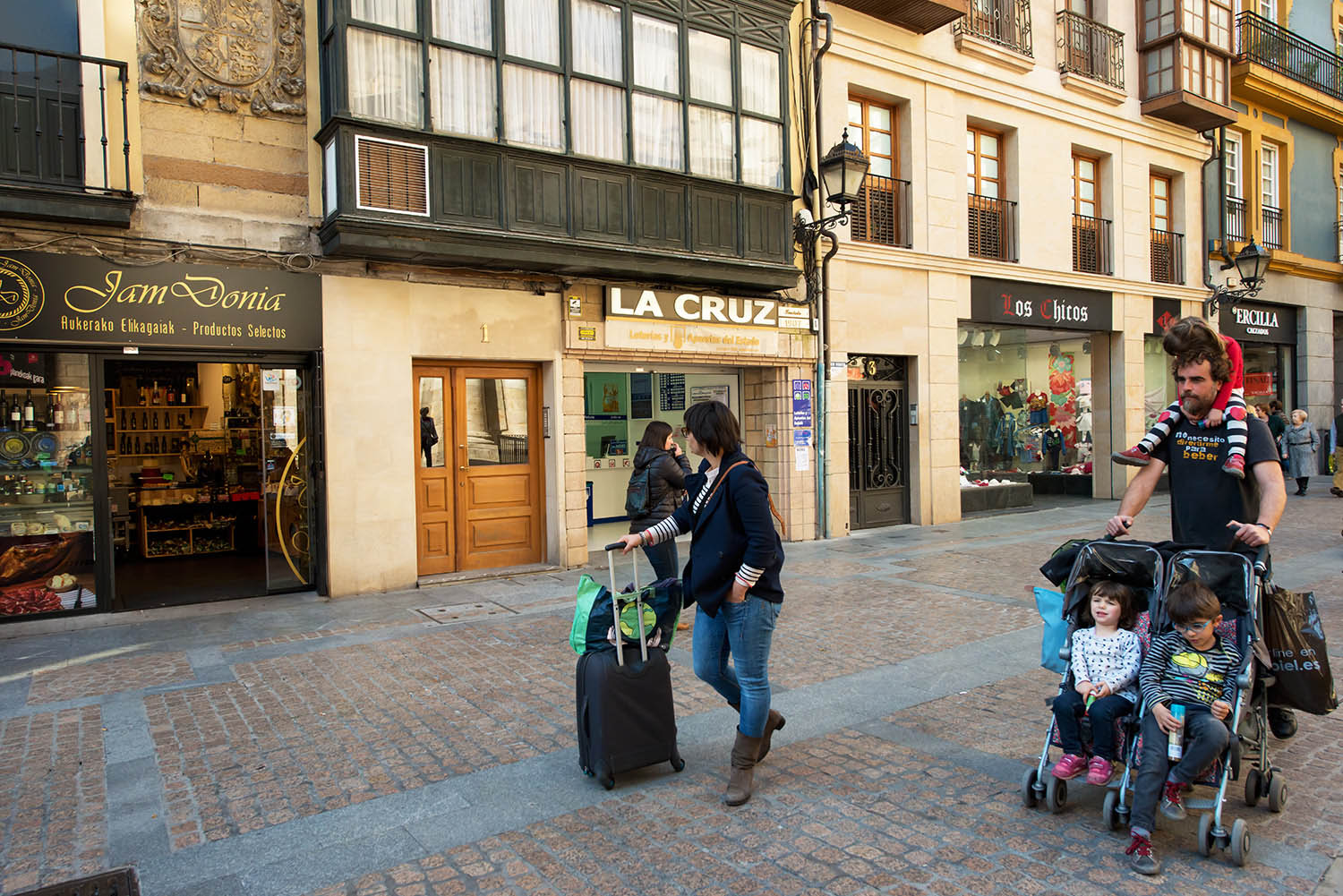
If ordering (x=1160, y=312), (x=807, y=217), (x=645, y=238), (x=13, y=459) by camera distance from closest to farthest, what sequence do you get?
(x=13, y=459) < (x=645, y=238) < (x=807, y=217) < (x=1160, y=312)

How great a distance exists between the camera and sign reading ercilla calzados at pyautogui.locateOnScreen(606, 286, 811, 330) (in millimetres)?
11305

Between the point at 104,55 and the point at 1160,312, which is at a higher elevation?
the point at 104,55

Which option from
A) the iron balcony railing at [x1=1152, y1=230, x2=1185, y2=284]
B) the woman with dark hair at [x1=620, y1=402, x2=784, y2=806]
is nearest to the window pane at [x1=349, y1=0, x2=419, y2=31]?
the woman with dark hair at [x1=620, y1=402, x2=784, y2=806]

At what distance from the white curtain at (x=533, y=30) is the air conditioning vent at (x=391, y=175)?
1.75m

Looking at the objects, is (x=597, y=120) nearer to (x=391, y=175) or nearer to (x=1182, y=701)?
(x=391, y=175)

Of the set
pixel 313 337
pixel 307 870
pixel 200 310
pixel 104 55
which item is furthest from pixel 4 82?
pixel 307 870

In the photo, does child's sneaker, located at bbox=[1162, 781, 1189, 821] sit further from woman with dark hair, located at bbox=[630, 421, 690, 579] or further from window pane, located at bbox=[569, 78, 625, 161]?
window pane, located at bbox=[569, 78, 625, 161]

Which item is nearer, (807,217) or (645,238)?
(645,238)

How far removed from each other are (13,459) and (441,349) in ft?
13.7

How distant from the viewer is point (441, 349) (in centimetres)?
1006

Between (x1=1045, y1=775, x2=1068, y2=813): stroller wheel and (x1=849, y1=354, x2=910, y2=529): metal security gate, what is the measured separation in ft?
32.7

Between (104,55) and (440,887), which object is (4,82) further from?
(440,887)

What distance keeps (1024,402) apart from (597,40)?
12.1m

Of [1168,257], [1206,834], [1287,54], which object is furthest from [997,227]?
[1206,834]
